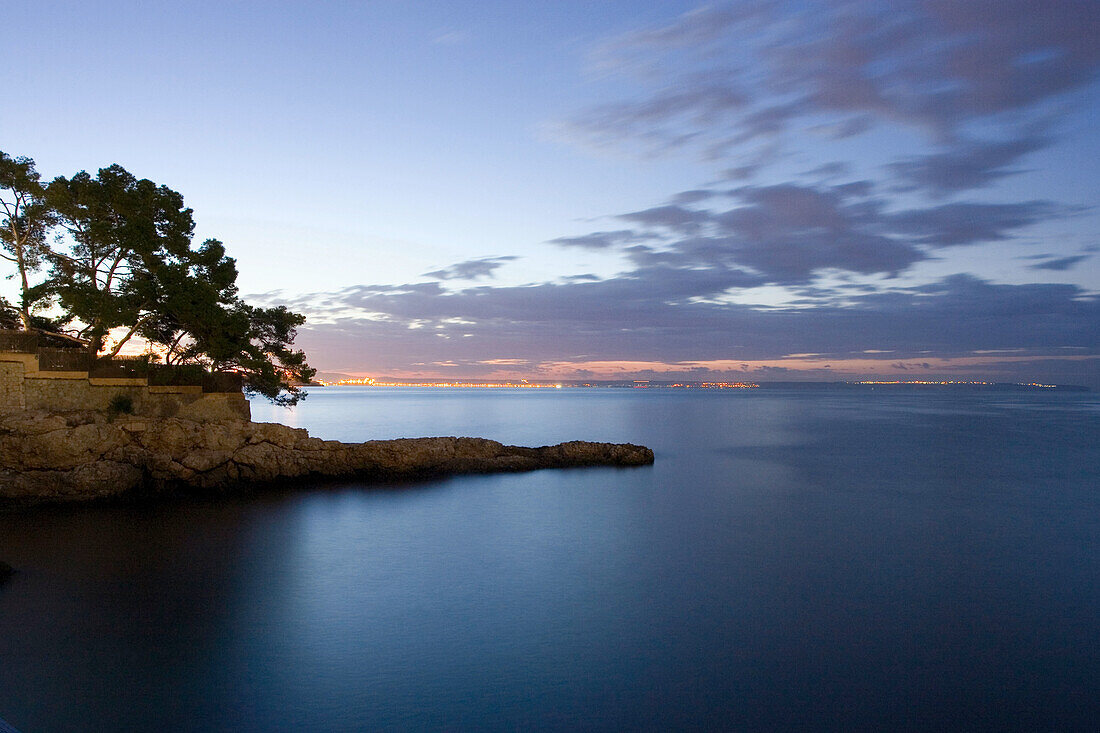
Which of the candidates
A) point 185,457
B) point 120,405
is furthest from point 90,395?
point 185,457

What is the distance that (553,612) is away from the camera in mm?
10648

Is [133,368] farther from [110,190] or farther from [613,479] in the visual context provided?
[613,479]

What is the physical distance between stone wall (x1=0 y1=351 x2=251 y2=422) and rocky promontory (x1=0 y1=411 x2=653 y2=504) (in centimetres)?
56

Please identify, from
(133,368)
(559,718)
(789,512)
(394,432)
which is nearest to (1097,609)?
(789,512)

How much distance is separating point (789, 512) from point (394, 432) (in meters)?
31.7

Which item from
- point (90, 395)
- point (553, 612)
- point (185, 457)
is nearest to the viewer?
point (553, 612)

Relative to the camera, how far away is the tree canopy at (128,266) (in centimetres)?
1930

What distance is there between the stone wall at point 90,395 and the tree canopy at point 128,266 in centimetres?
118

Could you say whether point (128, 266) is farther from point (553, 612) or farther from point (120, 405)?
point (553, 612)

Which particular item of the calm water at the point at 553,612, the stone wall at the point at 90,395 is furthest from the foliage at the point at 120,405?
the calm water at the point at 553,612

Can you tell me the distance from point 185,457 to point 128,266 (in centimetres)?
639

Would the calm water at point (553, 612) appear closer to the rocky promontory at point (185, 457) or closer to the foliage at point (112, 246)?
the rocky promontory at point (185, 457)

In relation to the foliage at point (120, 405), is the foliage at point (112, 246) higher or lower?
higher

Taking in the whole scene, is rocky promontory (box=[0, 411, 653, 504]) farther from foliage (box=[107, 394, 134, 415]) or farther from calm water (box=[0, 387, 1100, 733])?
calm water (box=[0, 387, 1100, 733])
